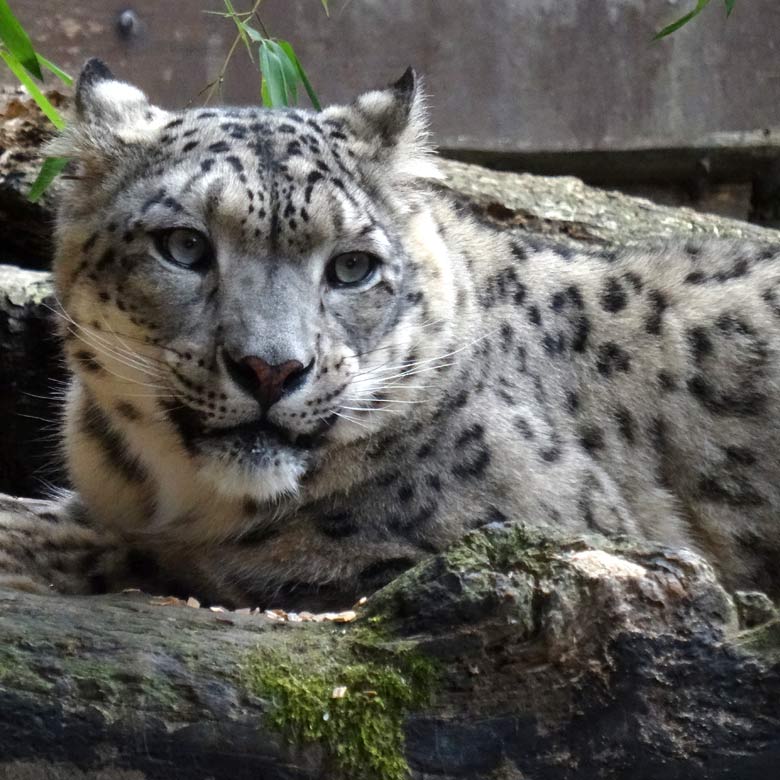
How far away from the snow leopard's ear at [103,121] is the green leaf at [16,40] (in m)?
0.41

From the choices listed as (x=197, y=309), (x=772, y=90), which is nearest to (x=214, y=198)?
(x=197, y=309)

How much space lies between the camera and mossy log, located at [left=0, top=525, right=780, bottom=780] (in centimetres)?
211

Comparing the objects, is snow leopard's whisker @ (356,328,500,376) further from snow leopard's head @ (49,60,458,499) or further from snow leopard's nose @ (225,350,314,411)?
snow leopard's nose @ (225,350,314,411)

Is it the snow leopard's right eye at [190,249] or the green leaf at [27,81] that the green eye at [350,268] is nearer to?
the snow leopard's right eye at [190,249]

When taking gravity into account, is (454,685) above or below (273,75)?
below

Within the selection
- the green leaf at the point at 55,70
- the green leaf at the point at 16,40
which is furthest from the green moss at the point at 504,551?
the green leaf at the point at 55,70

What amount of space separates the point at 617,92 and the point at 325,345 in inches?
182

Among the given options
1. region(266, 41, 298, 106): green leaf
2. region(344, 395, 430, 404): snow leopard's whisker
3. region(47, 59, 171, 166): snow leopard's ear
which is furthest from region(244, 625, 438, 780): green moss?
region(266, 41, 298, 106): green leaf

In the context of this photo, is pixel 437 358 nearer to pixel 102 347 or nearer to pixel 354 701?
pixel 102 347

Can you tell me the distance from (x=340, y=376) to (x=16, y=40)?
41.6 inches

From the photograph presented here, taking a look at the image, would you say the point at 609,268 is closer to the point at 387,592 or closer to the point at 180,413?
the point at 180,413

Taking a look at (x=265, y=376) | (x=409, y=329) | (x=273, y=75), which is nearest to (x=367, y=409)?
(x=409, y=329)

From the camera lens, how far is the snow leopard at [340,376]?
327 centimetres

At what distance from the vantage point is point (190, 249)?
3326 mm
